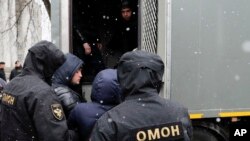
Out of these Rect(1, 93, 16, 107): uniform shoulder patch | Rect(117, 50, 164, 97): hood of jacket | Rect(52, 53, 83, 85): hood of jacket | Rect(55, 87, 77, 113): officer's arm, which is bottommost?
Rect(55, 87, 77, 113): officer's arm

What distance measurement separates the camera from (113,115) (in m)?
2.20

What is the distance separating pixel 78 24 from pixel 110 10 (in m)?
0.64

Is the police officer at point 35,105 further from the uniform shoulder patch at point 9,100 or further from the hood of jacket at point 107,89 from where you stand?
the hood of jacket at point 107,89

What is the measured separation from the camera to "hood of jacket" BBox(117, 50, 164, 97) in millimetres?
Result: 2244

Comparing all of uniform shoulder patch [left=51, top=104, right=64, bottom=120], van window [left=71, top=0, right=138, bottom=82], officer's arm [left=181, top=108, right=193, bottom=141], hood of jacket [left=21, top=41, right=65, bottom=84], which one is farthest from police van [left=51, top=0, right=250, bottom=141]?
A: officer's arm [left=181, top=108, right=193, bottom=141]

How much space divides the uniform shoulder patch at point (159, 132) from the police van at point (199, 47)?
2.56m

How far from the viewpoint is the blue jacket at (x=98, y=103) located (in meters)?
3.01

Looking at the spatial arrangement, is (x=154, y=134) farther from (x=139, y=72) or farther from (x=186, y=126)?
(x=139, y=72)

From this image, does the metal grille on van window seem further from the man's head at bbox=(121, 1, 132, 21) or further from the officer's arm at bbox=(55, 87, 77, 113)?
the officer's arm at bbox=(55, 87, 77, 113)

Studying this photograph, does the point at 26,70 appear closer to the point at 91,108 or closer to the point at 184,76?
the point at 91,108

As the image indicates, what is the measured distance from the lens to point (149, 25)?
514cm

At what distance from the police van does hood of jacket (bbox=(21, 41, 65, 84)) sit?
1966 mm

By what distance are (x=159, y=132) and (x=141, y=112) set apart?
14cm

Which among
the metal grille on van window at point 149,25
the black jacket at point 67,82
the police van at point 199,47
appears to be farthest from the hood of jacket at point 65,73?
the metal grille on van window at point 149,25
